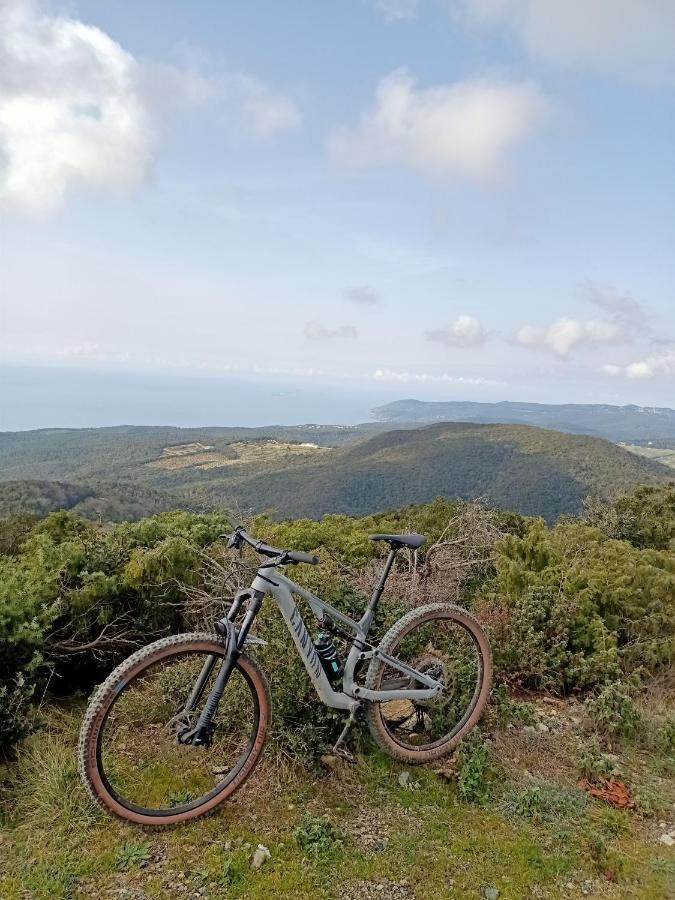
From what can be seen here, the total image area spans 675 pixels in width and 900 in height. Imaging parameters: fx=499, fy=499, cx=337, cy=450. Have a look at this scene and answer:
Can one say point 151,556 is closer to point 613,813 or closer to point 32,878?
point 32,878

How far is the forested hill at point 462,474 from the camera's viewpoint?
83000mm

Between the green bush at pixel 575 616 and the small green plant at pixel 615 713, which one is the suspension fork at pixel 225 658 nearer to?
the green bush at pixel 575 616

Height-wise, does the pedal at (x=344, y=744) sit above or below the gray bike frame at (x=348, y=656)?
below

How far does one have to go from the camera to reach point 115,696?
236 cm

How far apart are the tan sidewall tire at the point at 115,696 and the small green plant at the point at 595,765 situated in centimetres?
213

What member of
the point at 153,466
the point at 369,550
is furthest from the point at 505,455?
the point at 369,550

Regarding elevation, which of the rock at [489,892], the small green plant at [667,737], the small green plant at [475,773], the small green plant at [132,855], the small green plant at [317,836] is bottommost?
the small green plant at [667,737]

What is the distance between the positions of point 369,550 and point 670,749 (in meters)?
3.15

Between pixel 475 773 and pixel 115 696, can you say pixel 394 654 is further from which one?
pixel 115 696

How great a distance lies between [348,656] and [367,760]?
765 millimetres

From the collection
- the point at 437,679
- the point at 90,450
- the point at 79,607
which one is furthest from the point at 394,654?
the point at 90,450

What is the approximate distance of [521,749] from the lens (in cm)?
343

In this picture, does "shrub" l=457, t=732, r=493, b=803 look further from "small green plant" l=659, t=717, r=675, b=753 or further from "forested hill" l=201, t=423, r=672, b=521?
"forested hill" l=201, t=423, r=672, b=521

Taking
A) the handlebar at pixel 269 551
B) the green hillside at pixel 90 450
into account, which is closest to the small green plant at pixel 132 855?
the handlebar at pixel 269 551
